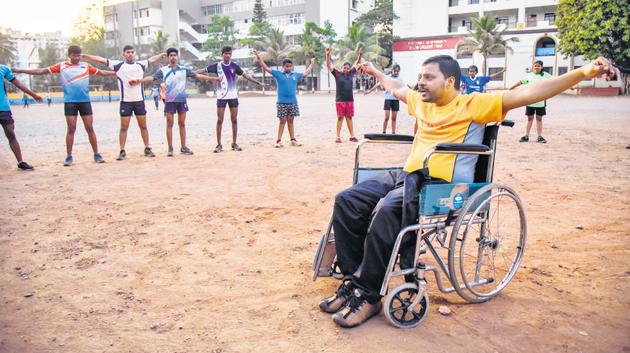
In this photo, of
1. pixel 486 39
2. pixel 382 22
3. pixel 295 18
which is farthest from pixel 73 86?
pixel 295 18

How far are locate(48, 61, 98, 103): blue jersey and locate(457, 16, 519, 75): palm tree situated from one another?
37583 mm

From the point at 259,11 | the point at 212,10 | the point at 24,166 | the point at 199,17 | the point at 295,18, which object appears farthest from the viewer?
the point at 199,17

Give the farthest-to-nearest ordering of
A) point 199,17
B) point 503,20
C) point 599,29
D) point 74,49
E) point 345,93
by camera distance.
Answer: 1. point 199,17
2. point 503,20
3. point 599,29
4. point 345,93
5. point 74,49

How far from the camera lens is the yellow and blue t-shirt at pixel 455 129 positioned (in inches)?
113

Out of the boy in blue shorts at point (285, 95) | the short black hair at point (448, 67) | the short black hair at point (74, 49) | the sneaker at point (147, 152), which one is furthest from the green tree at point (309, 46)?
the short black hair at point (448, 67)

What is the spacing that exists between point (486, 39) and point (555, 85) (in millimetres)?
41306

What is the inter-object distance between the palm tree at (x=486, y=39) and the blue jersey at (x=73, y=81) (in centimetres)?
3758

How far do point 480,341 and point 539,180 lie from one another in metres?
4.40

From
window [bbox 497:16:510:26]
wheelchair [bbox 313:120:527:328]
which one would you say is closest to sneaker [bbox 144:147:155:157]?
wheelchair [bbox 313:120:527:328]

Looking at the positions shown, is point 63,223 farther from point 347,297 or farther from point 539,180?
point 539,180

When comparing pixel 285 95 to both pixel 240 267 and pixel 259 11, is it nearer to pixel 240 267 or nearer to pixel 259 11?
pixel 240 267

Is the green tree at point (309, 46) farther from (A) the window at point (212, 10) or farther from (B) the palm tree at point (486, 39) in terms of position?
(A) the window at point (212, 10)

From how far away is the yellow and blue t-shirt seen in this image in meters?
2.88

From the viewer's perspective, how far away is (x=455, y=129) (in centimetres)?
300
